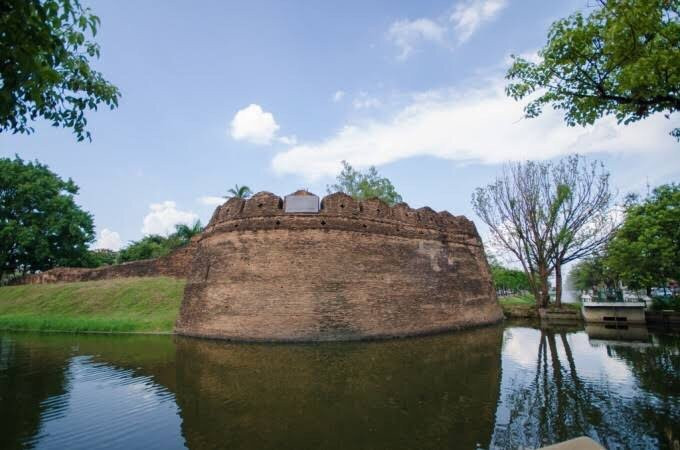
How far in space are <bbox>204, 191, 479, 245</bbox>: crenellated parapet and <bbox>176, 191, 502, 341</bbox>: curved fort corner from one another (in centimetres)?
4

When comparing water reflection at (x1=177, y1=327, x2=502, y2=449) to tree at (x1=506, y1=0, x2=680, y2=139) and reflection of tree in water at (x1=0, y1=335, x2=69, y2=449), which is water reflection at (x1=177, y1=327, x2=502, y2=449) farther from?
tree at (x1=506, y1=0, x2=680, y2=139)

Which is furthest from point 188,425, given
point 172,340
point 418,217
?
point 418,217

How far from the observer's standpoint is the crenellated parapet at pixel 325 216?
14.1 meters

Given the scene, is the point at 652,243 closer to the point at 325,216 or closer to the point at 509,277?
the point at 325,216

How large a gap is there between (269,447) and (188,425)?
1.56 meters

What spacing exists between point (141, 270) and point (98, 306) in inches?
158

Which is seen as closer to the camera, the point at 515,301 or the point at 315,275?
the point at 315,275

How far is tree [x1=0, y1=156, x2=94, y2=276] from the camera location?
2642 centimetres

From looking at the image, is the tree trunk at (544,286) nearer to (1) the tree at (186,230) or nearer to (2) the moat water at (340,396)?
(2) the moat water at (340,396)

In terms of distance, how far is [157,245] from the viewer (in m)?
41.2

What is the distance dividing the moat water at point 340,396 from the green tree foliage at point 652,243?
535cm

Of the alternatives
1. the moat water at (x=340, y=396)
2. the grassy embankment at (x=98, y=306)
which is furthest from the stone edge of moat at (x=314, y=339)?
the grassy embankment at (x=98, y=306)

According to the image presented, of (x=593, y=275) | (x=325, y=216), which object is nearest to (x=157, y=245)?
(x=325, y=216)

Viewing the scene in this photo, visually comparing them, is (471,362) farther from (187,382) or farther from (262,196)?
(262,196)
